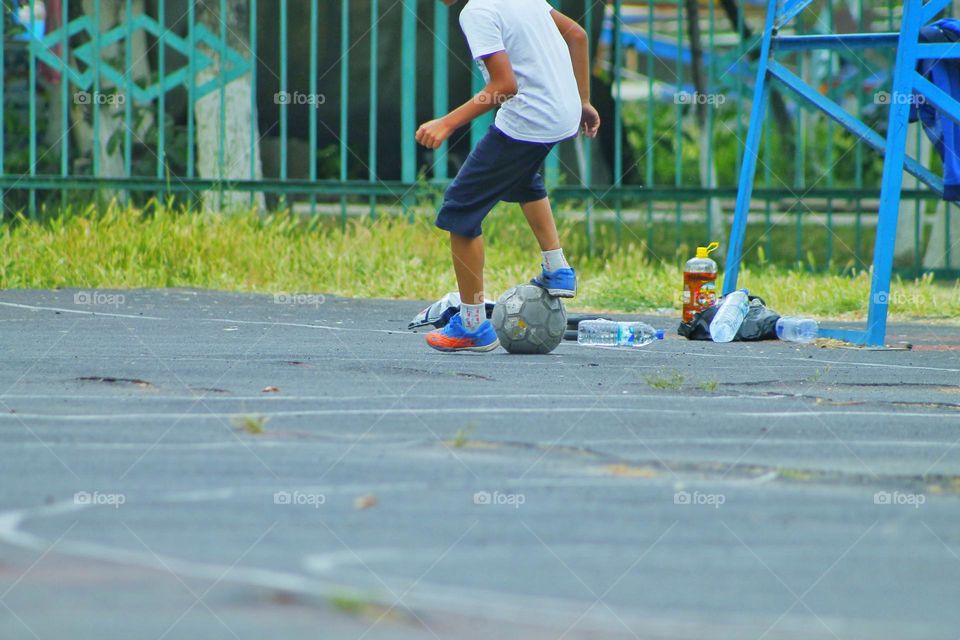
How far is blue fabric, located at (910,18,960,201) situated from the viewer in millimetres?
7234

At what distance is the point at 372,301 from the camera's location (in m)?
9.54

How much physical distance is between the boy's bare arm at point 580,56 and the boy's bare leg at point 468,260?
765mm

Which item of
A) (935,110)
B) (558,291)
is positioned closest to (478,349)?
(558,291)

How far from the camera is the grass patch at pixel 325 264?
9547 mm

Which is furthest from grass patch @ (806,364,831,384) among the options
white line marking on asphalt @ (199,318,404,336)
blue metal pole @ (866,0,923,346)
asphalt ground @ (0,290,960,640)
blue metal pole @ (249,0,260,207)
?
blue metal pole @ (249,0,260,207)

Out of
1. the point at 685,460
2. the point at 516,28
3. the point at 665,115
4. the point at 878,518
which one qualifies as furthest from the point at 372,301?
the point at 665,115

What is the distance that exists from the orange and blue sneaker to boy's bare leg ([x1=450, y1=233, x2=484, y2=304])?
214mm

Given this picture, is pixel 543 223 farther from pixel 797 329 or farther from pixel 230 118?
pixel 230 118

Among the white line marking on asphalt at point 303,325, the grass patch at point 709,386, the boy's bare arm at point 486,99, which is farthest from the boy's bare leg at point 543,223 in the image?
the white line marking on asphalt at point 303,325

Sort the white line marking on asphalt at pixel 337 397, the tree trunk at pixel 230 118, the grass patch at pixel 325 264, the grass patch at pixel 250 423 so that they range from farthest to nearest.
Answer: the tree trunk at pixel 230 118
the grass patch at pixel 325 264
the white line marking on asphalt at pixel 337 397
the grass patch at pixel 250 423

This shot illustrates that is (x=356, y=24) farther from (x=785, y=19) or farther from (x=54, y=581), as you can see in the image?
(x=54, y=581)

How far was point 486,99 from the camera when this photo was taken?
20.0 feet

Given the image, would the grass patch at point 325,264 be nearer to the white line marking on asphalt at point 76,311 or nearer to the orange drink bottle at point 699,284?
the white line marking on asphalt at point 76,311

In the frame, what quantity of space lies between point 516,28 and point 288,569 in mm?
3847
